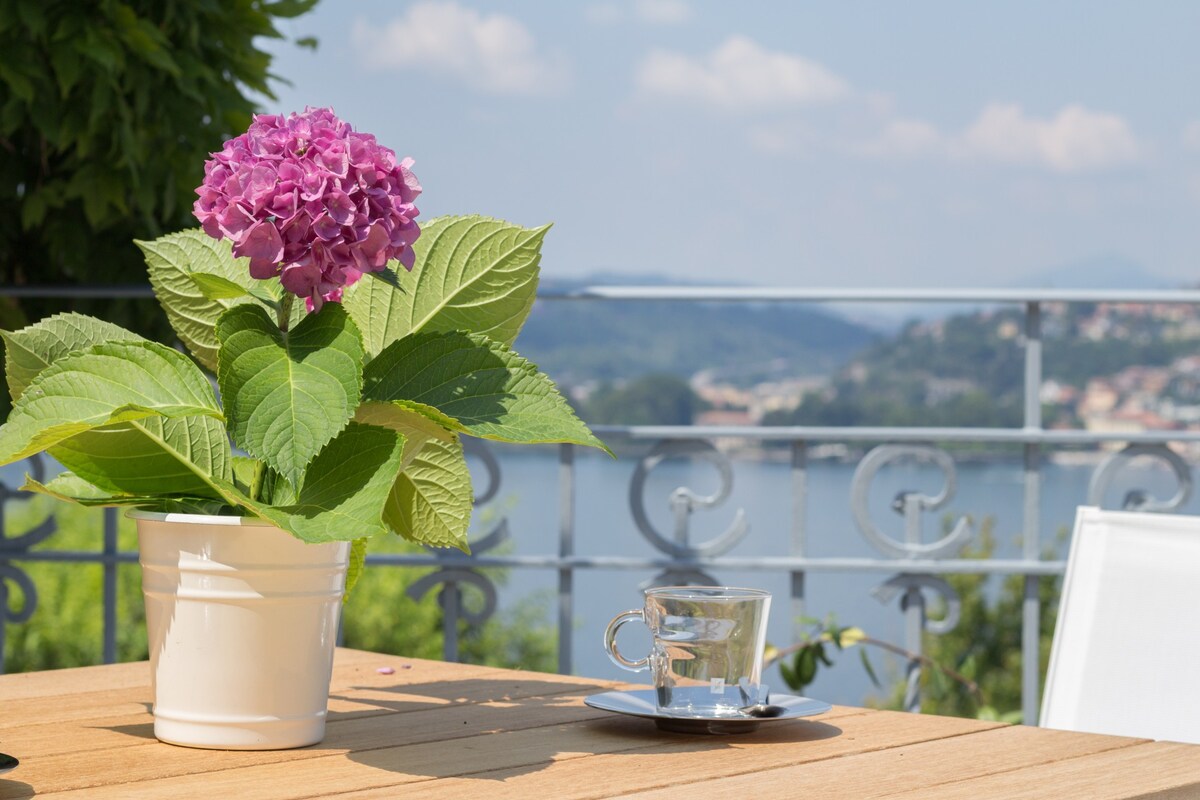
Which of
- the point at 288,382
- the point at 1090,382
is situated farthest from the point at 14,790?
the point at 1090,382

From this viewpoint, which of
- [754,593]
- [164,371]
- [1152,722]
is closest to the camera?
[164,371]

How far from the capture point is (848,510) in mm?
2129

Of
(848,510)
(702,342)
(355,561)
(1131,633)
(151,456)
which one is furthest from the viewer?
(702,342)

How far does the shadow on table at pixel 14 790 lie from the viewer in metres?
0.63

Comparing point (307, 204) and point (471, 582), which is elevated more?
point (307, 204)

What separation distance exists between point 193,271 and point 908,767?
53 cm

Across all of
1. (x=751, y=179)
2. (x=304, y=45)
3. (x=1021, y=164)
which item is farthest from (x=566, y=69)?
(x=304, y=45)

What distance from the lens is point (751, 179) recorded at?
37.4 meters

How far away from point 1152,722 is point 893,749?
1.45 ft

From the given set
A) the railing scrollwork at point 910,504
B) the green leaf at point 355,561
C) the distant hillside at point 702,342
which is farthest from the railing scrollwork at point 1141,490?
the distant hillside at point 702,342

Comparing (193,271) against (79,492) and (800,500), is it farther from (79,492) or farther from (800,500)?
(800,500)

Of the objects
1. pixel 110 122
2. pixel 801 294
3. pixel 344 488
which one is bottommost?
pixel 344 488

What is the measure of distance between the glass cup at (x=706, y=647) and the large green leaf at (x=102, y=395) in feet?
1.01

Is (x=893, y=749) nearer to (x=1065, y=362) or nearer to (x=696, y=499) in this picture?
(x=696, y=499)
